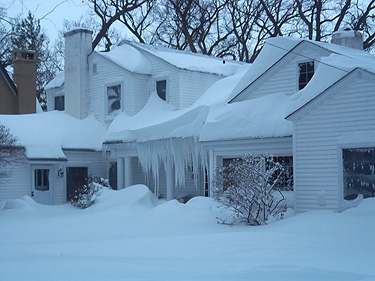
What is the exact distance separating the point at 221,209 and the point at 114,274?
835 centimetres

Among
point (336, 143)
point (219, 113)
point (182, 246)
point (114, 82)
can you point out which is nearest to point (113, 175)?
point (114, 82)

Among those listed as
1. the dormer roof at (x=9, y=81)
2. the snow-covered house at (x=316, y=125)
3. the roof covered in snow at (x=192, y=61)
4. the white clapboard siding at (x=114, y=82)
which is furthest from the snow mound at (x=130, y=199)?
the dormer roof at (x=9, y=81)

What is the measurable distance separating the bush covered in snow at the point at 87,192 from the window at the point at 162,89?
176 inches

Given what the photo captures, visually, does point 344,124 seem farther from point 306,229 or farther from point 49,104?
point 49,104

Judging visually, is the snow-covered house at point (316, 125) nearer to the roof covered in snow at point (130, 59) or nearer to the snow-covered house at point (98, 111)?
the snow-covered house at point (98, 111)

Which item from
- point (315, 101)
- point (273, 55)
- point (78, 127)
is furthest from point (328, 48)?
point (78, 127)

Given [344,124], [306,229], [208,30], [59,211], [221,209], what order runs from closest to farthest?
[306,229]
[344,124]
[221,209]
[59,211]
[208,30]

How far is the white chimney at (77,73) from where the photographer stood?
25.2 m

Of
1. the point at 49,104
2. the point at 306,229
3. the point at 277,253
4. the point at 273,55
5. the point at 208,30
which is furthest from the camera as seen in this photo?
the point at 208,30

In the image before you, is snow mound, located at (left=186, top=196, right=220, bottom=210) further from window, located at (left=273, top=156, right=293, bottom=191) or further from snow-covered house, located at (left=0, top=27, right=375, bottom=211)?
window, located at (left=273, top=156, right=293, bottom=191)

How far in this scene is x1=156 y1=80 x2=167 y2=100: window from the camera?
23.1 metres

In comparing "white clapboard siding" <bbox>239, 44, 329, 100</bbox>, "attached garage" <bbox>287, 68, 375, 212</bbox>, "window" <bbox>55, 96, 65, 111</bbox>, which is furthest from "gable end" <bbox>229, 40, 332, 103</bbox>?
"window" <bbox>55, 96, 65, 111</bbox>

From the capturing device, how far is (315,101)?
13914mm

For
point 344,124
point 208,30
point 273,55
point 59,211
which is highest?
point 208,30
